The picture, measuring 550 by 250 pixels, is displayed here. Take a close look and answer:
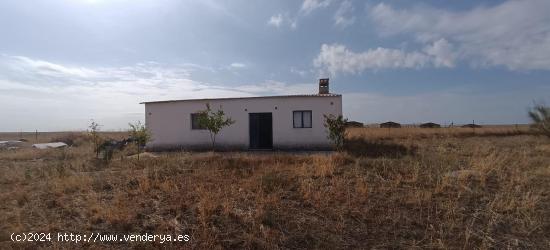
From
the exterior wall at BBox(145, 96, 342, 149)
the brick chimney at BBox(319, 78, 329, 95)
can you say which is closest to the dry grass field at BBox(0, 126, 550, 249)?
the exterior wall at BBox(145, 96, 342, 149)

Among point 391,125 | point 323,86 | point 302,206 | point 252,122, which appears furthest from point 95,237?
point 391,125

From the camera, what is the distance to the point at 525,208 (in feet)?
23.0

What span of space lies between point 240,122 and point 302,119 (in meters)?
3.27

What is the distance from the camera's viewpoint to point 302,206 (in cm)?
749

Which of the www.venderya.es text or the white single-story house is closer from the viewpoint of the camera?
the www.venderya.es text

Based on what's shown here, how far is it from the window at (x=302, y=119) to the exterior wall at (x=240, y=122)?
21cm

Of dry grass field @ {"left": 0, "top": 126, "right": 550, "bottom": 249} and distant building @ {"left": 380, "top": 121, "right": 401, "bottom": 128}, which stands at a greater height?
distant building @ {"left": 380, "top": 121, "right": 401, "bottom": 128}

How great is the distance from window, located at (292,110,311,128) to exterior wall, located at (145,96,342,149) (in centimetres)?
21

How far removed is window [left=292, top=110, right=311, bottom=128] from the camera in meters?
19.5

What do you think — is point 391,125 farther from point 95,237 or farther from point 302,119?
point 95,237

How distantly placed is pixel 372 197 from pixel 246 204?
262 cm

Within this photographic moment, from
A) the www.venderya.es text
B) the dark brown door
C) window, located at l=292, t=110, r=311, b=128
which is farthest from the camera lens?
the dark brown door

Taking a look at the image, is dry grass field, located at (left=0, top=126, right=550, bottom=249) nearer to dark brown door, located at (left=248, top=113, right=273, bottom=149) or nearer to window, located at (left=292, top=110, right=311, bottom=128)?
window, located at (left=292, top=110, right=311, bottom=128)

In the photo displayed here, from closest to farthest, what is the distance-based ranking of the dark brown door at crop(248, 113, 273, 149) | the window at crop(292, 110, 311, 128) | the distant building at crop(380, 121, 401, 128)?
the window at crop(292, 110, 311, 128)
the dark brown door at crop(248, 113, 273, 149)
the distant building at crop(380, 121, 401, 128)
